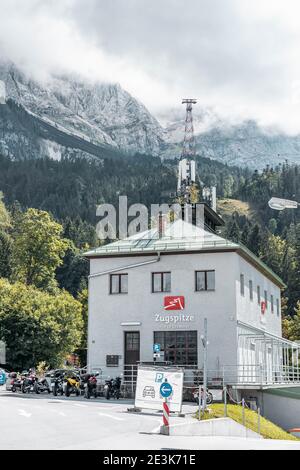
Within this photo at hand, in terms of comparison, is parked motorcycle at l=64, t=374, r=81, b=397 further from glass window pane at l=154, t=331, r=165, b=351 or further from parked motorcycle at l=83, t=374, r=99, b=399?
glass window pane at l=154, t=331, r=165, b=351

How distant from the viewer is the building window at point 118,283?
39625 mm

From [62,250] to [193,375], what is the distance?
42.4m

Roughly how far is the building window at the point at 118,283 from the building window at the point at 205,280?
4137 millimetres

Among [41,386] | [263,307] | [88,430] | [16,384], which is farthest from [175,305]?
[88,430]

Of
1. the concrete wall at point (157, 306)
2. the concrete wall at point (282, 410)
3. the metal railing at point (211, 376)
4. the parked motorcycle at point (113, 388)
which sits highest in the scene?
the concrete wall at point (157, 306)

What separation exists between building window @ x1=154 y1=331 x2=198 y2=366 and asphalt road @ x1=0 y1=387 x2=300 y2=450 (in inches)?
305

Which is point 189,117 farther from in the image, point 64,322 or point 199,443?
point 199,443

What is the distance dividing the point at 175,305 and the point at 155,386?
13.1 meters

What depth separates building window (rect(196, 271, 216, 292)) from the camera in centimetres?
3800

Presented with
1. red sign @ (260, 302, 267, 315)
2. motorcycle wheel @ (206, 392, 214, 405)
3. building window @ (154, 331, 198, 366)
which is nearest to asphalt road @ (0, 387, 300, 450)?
motorcycle wheel @ (206, 392, 214, 405)

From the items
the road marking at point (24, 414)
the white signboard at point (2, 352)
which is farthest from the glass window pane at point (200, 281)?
the white signboard at point (2, 352)

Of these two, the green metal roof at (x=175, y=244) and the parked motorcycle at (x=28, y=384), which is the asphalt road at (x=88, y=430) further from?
the green metal roof at (x=175, y=244)

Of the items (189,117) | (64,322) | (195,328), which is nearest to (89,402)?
(195,328)

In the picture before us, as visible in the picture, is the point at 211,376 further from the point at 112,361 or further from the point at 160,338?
the point at 112,361
